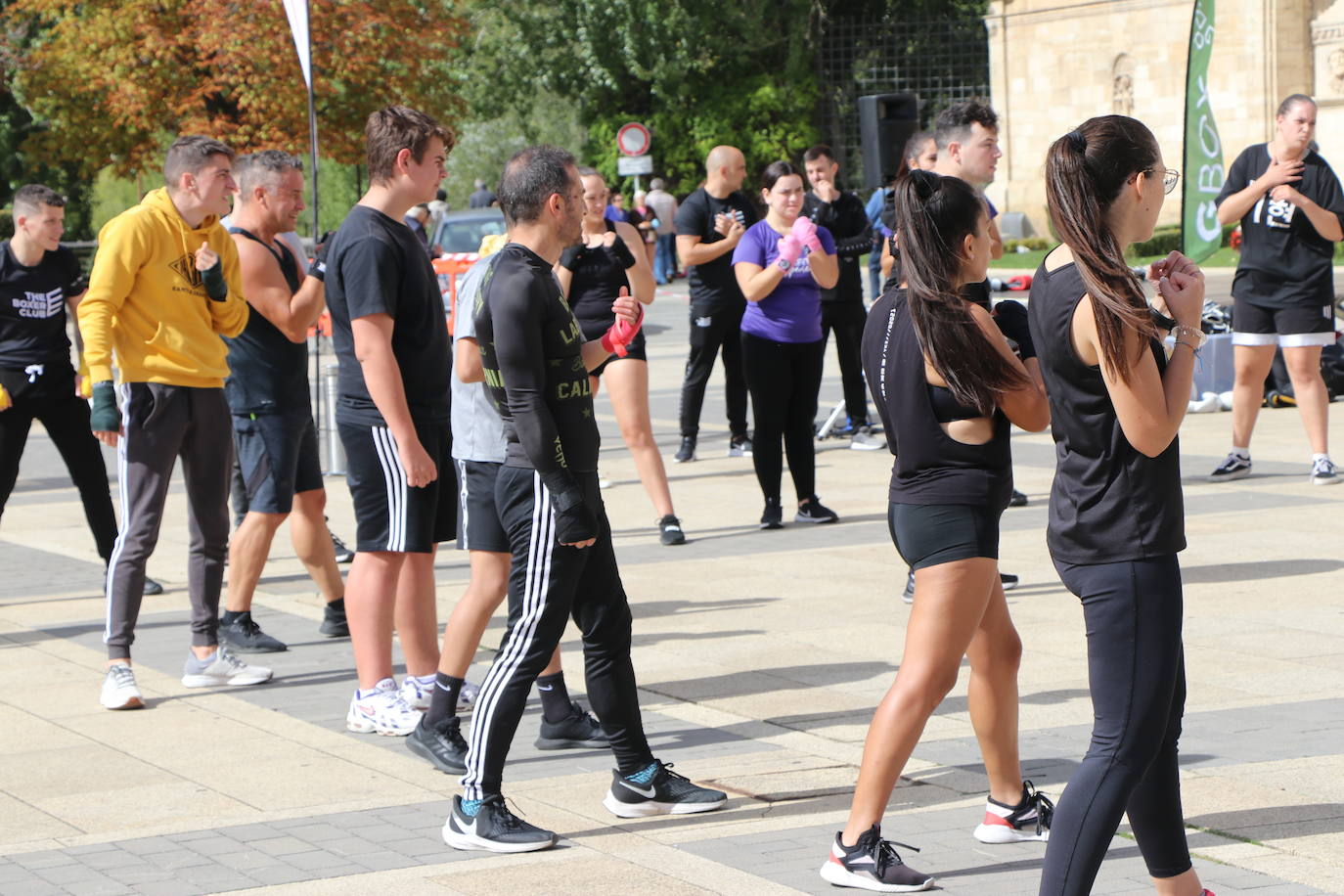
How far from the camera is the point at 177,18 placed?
112ft

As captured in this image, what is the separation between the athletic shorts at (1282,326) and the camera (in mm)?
11062

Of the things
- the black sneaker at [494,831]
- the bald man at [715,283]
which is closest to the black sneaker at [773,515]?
the bald man at [715,283]

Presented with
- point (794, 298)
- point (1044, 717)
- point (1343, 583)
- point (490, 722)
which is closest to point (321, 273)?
point (490, 722)

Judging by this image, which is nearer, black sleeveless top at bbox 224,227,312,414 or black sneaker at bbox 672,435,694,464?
black sleeveless top at bbox 224,227,312,414

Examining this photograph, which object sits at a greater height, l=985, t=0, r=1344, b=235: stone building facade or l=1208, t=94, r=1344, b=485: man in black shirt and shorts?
l=985, t=0, r=1344, b=235: stone building facade

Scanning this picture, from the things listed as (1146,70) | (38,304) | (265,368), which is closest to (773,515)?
(265,368)

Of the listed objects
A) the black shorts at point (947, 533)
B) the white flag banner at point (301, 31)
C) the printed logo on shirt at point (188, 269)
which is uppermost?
the white flag banner at point (301, 31)

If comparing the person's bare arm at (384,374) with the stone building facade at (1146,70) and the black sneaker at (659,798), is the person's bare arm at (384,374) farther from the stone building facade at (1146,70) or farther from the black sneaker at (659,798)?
the stone building facade at (1146,70)

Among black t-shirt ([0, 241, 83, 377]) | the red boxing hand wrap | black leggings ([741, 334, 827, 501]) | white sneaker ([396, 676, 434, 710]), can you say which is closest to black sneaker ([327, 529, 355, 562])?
black t-shirt ([0, 241, 83, 377])

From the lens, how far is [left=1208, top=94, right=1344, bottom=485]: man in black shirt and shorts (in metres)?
10.9

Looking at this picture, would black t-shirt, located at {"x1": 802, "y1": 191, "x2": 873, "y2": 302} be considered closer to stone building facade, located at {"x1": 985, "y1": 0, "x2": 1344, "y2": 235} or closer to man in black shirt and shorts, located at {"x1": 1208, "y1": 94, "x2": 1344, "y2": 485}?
man in black shirt and shorts, located at {"x1": 1208, "y1": 94, "x2": 1344, "y2": 485}

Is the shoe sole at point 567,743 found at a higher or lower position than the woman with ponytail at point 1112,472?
lower

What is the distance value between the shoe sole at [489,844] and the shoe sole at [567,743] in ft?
3.68

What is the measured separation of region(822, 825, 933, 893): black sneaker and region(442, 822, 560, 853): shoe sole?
2.62ft
